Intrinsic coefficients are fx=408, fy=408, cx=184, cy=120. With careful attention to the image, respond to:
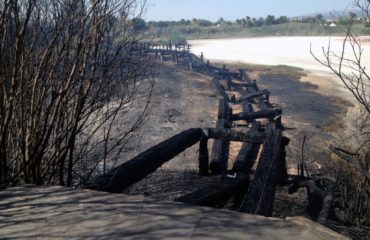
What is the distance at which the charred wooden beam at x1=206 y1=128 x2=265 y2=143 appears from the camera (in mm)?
6754

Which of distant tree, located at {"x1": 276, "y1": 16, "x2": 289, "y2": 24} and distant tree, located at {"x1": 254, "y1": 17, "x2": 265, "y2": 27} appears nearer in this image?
distant tree, located at {"x1": 254, "y1": 17, "x2": 265, "y2": 27}

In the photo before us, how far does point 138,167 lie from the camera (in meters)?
4.58

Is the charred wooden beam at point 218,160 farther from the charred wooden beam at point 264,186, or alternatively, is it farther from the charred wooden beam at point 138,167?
the charred wooden beam at point 264,186

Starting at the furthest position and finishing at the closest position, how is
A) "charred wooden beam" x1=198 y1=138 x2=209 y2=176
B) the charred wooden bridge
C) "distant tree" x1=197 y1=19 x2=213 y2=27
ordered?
"distant tree" x1=197 y1=19 x2=213 y2=27, "charred wooden beam" x1=198 y1=138 x2=209 y2=176, the charred wooden bridge

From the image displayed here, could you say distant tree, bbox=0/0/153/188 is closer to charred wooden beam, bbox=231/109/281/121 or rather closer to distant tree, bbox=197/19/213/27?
charred wooden beam, bbox=231/109/281/121

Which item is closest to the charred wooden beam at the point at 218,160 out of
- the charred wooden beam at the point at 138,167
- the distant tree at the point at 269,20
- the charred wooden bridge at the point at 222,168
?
the charred wooden bridge at the point at 222,168

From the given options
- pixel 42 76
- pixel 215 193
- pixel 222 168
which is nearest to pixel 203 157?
pixel 222 168

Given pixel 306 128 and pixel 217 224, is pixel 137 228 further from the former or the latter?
pixel 306 128

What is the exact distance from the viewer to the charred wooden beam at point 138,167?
3.97m

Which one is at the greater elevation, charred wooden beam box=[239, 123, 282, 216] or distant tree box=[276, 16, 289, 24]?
distant tree box=[276, 16, 289, 24]

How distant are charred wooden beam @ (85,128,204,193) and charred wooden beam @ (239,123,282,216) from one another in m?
1.20

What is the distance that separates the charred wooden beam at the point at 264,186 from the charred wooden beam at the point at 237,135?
34.3 inches

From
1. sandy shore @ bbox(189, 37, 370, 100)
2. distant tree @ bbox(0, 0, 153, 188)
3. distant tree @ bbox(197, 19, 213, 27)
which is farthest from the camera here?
distant tree @ bbox(197, 19, 213, 27)

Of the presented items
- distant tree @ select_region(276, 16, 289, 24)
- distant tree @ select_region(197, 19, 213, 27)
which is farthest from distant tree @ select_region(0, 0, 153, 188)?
distant tree @ select_region(276, 16, 289, 24)
